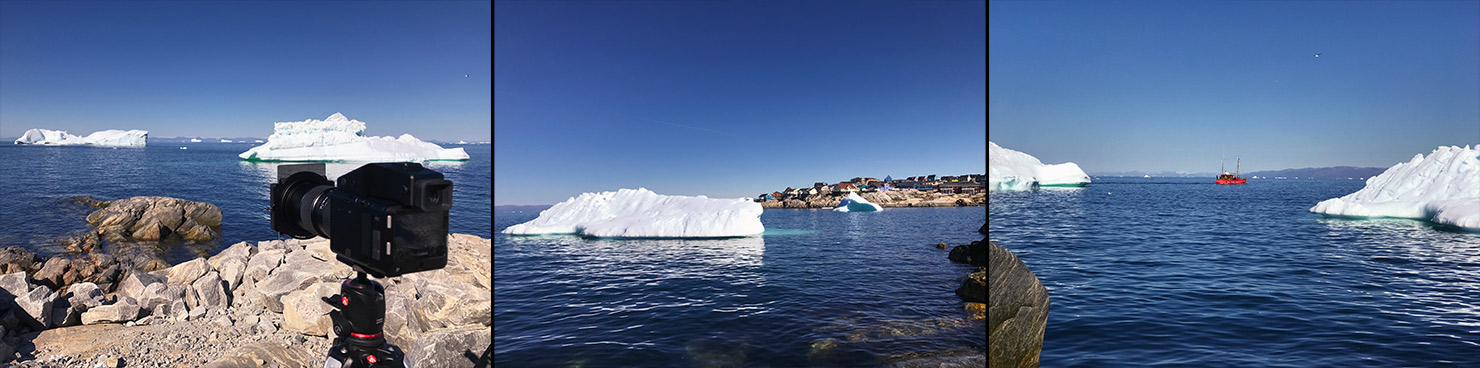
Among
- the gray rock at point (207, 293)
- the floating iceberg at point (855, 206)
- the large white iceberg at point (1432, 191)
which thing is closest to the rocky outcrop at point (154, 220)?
the gray rock at point (207, 293)

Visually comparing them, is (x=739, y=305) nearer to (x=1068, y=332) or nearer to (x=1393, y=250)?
(x=1068, y=332)

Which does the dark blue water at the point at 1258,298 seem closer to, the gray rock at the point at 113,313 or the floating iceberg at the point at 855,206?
the gray rock at the point at 113,313

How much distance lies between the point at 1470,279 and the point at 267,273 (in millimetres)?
15316

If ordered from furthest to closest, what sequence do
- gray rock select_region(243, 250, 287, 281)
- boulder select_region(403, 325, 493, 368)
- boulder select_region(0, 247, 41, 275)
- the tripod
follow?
boulder select_region(0, 247, 41, 275), gray rock select_region(243, 250, 287, 281), boulder select_region(403, 325, 493, 368), the tripod

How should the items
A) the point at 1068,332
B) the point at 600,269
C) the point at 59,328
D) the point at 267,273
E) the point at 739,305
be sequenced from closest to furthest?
the point at 59,328 → the point at 267,273 → the point at 1068,332 → the point at 739,305 → the point at 600,269

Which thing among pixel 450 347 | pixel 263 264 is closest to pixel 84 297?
pixel 263 264

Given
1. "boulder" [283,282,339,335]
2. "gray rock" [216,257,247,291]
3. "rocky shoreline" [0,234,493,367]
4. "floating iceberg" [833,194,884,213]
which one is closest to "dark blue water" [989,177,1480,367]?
"rocky shoreline" [0,234,493,367]

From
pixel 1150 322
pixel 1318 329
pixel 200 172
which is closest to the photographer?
pixel 1150 322

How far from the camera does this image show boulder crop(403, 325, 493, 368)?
2804mm

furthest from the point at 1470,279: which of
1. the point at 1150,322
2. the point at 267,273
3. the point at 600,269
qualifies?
the point at 267,273

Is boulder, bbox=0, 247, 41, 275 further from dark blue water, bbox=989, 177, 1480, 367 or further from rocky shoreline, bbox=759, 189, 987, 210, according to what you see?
rocky shoreline, bbox=759, 189, 987, 210

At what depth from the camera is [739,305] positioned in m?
7.25

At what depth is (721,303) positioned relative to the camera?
778cm

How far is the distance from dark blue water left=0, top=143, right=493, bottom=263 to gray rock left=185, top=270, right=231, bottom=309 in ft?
3.03
